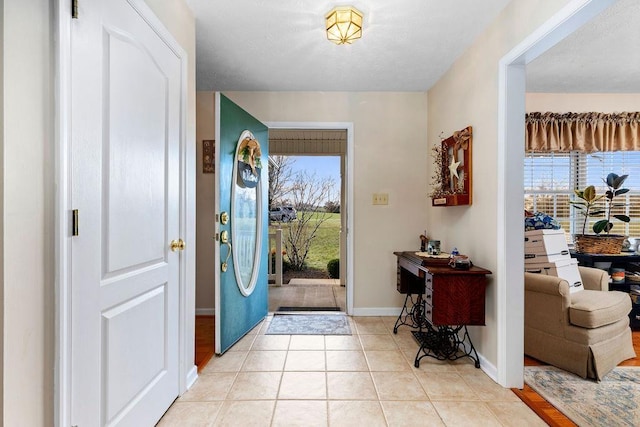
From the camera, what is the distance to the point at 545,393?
6.66 ft

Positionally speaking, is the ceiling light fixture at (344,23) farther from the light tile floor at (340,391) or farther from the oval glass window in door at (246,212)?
the light tile floor at (340,391)

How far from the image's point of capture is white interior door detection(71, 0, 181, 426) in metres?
1.17

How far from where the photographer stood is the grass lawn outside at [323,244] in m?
6.50

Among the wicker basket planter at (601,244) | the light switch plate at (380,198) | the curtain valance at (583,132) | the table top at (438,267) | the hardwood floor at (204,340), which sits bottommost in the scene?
the hardwood floor at (204,340)

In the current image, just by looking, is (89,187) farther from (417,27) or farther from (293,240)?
(293,240)

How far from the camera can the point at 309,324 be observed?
10.8ft

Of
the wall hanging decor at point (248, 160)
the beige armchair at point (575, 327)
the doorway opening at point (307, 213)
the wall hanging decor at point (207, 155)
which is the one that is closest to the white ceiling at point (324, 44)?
the wall hanging decor at point (207, 155)

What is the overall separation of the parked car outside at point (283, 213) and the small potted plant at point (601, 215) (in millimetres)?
4368

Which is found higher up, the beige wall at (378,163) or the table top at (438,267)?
the beige wall at (378,163)

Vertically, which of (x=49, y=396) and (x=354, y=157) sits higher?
(x=354, y=157)

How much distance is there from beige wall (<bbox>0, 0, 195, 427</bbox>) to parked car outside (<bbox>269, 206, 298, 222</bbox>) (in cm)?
527

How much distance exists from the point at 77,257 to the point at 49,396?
1.49ft

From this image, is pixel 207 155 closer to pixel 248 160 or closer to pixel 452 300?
pixel 248 160

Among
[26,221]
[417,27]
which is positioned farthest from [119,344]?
[417,27]
